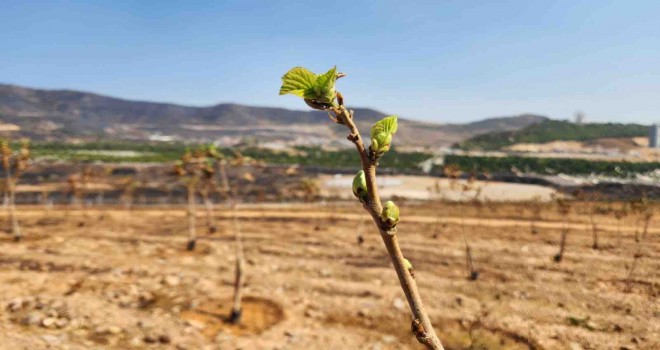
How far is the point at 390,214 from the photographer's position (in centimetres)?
297

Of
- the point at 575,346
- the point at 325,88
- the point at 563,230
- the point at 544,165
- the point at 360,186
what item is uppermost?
the point at 544,165

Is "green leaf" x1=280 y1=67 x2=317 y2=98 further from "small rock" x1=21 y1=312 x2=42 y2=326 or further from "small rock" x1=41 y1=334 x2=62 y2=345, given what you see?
"small rock" x1=21 y1=312 x2=42 y2=326

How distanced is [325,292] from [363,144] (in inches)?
738

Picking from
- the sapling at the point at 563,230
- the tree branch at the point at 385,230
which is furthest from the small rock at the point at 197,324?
the sapling at the point at 563,230

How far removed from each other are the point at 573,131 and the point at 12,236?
163m

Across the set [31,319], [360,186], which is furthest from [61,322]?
[360,186]

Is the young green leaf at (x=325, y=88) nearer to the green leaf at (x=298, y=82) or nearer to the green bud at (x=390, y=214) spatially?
the green leaf at (x=298, y=82)

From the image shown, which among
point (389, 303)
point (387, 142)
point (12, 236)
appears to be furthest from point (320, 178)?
point (387, 142)

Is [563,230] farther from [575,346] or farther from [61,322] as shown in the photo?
[61,322]

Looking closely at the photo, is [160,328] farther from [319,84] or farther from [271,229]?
[271,229]

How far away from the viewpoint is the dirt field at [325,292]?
910 centimetres

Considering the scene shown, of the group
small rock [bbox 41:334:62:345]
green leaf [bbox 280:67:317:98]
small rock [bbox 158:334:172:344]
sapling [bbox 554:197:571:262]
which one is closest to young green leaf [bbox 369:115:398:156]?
A: green leaf [bbox 280:67:317:98]

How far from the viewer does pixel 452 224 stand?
137 ft

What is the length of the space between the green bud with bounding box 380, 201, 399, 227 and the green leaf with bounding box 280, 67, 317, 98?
1.00 meters
